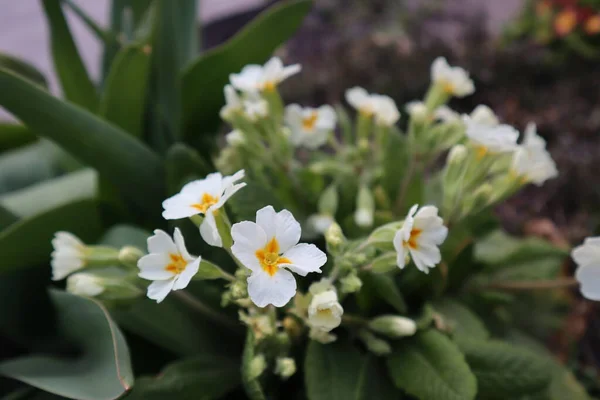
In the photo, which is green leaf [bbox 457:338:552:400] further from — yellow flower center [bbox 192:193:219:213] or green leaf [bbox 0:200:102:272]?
green leaf [bbox 0:200:102:272]

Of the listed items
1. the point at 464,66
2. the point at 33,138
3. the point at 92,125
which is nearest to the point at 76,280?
the point at 92,125

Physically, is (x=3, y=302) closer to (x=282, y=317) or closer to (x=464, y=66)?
(x=282, y=317)

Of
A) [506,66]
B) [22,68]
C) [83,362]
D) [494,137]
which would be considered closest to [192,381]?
[83,362]

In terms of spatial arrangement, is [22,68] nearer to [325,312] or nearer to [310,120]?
[310,120]

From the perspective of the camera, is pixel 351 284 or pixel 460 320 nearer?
pixel 351 284

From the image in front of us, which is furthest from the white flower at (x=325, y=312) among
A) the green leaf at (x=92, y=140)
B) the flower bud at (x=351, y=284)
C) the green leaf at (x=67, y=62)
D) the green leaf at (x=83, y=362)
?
the green leaf at (x=67, y=62)

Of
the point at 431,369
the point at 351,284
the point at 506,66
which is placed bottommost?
the point at 506,66

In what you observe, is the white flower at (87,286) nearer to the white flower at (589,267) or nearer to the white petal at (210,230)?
the white petal at (210,230)
